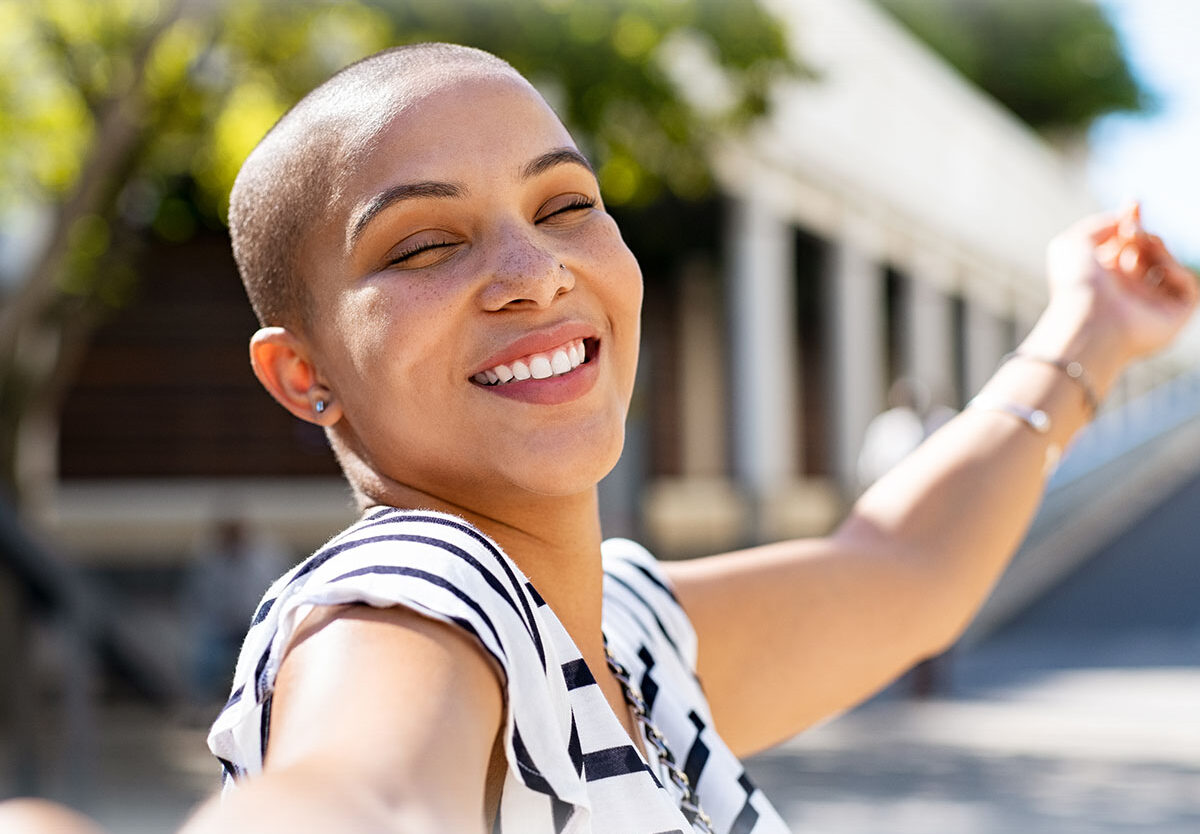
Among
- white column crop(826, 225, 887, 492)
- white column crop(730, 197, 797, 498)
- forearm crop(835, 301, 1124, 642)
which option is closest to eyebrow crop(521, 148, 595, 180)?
forearm crop(835, 301, 1124, 642)

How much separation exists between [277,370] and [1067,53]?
128 ft

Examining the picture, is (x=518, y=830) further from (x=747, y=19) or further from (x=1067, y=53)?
(x=1067, y=53)

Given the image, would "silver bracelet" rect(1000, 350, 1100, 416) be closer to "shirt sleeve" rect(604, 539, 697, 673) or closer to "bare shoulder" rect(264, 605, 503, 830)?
"shirt sleeve" rect(604, 539, 697, 673)

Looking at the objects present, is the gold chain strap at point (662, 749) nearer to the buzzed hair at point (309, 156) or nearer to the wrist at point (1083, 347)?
the buzzed hair at point (309, 156)

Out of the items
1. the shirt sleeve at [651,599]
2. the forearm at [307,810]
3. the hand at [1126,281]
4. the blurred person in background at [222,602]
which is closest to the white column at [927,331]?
the blurred person in background at [222,602]

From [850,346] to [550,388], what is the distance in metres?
19.1

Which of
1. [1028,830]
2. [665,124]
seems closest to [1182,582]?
[665,124]

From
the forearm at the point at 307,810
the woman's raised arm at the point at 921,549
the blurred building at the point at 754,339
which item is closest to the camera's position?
the forearm at the point at 307,810

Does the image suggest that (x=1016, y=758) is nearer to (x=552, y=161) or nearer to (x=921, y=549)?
(x=921, y=549)

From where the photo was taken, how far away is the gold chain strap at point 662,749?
4.53 feet

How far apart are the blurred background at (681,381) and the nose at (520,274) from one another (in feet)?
15.3

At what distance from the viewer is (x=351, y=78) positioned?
138 cm

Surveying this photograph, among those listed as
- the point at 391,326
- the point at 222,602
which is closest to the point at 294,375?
the point at 391,326

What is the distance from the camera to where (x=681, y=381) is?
2261 centimetres
